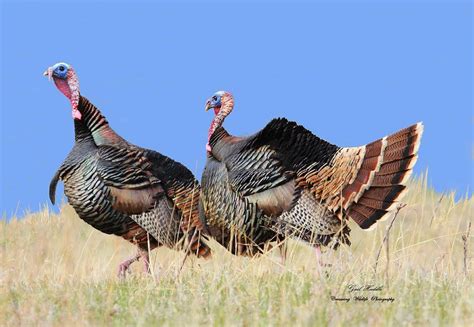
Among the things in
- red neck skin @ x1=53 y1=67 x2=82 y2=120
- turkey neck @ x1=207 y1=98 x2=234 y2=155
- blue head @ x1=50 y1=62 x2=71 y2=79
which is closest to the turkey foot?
turkey neck @ x1=207 y1=98 x2=234 y2=155

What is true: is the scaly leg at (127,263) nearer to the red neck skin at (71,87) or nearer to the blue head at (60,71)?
the red neck skin at (71,87)

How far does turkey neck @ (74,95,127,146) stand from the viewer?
896 centimetres

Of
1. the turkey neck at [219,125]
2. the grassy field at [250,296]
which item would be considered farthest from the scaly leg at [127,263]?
the turkey neck at [219,125]

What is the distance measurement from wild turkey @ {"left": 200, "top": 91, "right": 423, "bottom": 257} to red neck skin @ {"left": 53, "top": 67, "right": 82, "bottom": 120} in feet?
5.70

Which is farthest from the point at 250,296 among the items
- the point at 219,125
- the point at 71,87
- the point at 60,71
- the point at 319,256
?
the point at 60,71

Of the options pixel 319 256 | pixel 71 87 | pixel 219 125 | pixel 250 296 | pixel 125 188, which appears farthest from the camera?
pixel 71 87

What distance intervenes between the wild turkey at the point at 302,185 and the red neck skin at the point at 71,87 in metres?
1.74

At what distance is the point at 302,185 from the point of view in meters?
8.12

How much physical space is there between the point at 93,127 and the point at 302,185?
7.33 feet

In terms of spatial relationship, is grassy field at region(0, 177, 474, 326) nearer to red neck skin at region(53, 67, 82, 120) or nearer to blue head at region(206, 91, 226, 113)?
blue head at region(206, 91, 226, 113)

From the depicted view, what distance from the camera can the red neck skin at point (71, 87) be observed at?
9125 millimetres

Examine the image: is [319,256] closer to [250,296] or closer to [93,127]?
[250,296]

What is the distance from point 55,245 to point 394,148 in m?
5.93

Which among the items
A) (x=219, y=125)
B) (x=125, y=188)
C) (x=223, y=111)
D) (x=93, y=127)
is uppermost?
(x=223, y=111)
